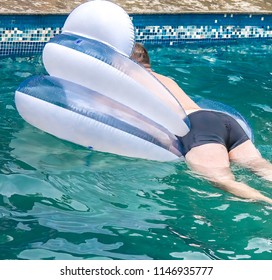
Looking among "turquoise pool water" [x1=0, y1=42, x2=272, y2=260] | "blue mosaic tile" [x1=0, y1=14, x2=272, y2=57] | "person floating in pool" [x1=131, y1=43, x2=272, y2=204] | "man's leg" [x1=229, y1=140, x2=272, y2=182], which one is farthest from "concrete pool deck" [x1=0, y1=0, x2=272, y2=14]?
"man's leg" [x1=229, y1=140, x2=272, y2=182]

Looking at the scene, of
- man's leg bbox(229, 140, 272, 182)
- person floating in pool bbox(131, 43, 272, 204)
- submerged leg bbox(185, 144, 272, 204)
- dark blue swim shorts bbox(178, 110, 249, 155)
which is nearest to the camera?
submerged leg bbox(185, 144, 272, 204)

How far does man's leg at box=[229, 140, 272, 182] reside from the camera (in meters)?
4.96

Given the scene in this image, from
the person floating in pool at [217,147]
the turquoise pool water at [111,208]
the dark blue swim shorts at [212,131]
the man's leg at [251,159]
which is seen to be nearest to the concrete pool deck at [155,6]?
the turquoise pool water at [111,208]

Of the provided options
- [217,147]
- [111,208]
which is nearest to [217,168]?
[217,147]

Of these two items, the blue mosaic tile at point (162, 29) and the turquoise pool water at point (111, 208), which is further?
the blue mosaic tile at point (162, 29)

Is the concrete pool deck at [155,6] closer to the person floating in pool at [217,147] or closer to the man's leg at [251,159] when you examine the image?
the person floating in pool at [217,147]

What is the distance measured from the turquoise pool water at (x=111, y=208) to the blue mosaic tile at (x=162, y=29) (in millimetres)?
2114

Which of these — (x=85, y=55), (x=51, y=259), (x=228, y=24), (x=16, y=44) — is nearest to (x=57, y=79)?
(x=85, y=55)

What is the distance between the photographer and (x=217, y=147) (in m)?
5.02

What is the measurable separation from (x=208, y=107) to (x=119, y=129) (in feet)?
3.34

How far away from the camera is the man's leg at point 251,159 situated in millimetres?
4965

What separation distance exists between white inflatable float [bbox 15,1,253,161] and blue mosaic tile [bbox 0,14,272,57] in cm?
290

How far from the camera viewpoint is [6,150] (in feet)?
17.1

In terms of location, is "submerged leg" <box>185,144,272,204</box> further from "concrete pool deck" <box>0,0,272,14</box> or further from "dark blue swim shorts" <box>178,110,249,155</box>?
"concrete pool deck" <box>0,0,272,14</box>
